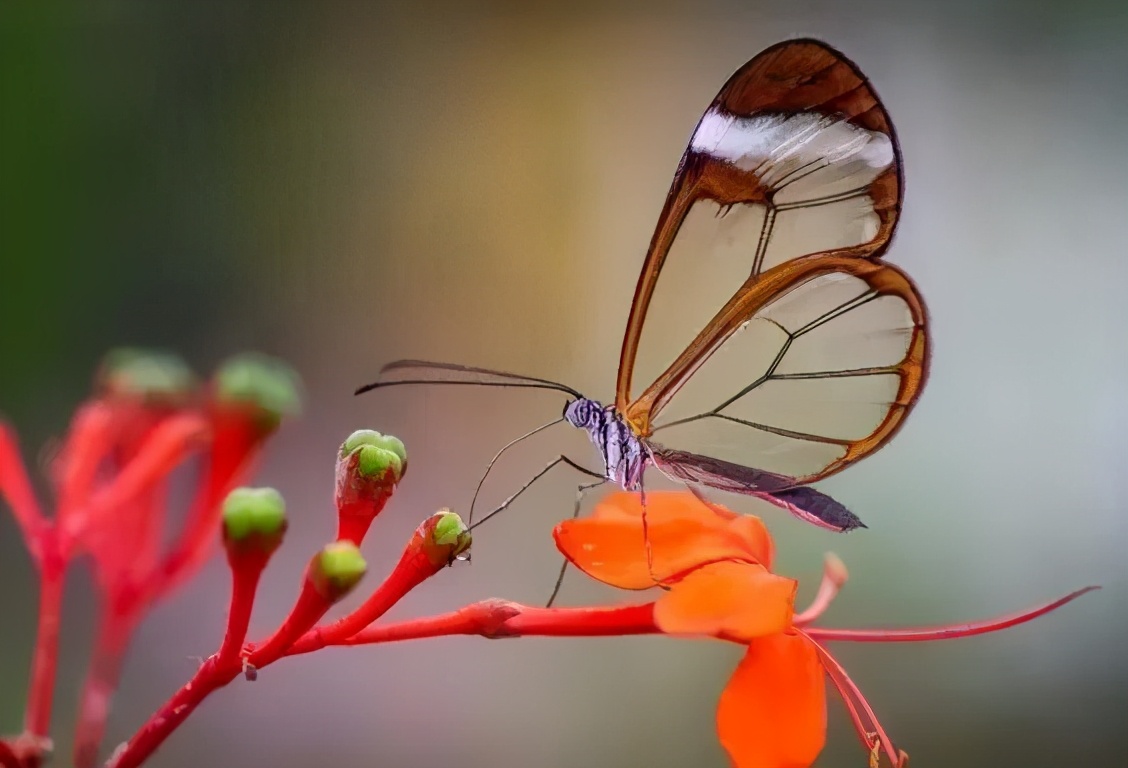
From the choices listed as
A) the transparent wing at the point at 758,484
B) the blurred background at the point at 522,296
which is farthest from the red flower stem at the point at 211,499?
the blurred background at the point at 522,296

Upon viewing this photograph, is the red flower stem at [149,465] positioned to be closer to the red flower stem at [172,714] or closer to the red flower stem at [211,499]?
the red flower stem at [211,499]

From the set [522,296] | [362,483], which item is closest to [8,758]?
[362,483]

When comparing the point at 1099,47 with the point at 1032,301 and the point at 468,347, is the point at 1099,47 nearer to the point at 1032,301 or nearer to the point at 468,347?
the point at 1032,301

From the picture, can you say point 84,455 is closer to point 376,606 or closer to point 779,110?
point 376,606

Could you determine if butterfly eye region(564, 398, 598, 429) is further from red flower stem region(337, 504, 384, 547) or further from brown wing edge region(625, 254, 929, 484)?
red flower stem region(337, 504, 384, 547)

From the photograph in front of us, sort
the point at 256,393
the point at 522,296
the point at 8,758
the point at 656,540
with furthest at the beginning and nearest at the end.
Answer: the point at 522,296, the point at 256,393, the point at 656,540, the point at 8,758

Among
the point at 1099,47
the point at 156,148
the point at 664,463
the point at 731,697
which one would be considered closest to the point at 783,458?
the point at 664,463

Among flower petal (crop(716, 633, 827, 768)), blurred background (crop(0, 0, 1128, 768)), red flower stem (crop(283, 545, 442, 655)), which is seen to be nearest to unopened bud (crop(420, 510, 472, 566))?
red flower stem (crop(283, 545, 442, 655))
